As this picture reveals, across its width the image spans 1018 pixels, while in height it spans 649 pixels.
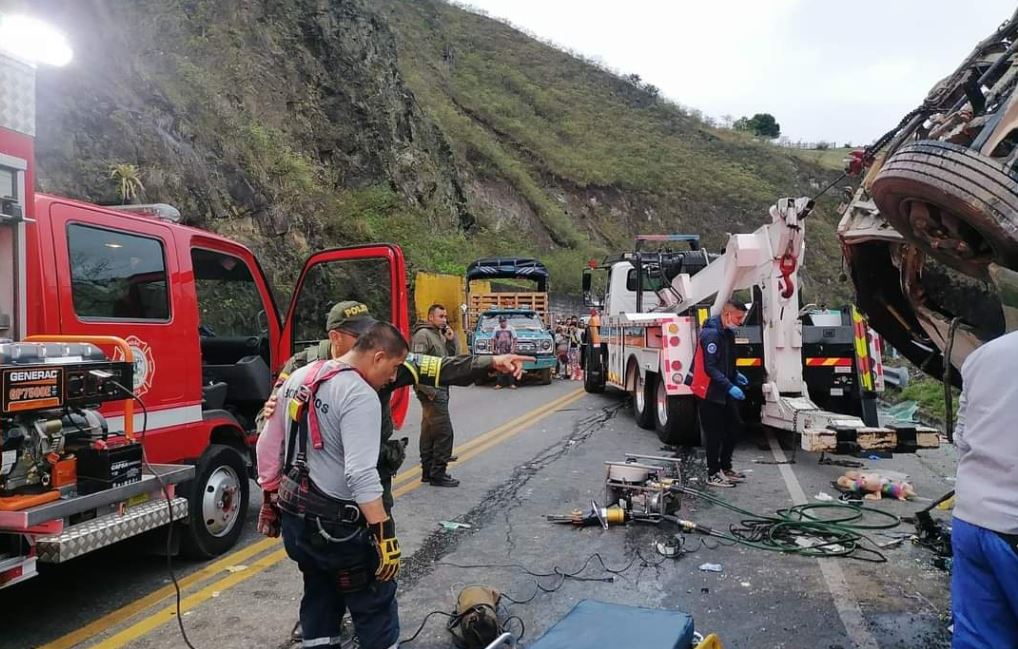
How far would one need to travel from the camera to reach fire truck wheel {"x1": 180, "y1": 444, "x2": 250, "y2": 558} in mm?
4914

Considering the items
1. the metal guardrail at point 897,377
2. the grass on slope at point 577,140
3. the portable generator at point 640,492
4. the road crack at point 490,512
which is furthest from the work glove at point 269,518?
the grass on slope at point 577,140

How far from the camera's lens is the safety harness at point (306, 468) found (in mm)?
3045

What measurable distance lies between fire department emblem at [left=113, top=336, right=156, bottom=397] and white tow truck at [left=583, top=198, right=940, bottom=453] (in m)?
5.54

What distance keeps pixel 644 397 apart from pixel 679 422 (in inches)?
57.6

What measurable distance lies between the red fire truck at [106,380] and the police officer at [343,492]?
1288mm

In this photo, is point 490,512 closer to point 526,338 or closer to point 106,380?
point 106,380

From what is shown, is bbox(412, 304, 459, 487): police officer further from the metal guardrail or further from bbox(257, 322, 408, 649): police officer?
the metal guardrail

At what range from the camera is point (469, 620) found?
151 inches

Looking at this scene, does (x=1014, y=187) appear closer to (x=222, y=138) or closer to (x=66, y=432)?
(x=66, y=432)

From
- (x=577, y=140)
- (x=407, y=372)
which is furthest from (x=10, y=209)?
(x=577, y=140)

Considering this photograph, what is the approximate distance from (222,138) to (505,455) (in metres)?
14.4

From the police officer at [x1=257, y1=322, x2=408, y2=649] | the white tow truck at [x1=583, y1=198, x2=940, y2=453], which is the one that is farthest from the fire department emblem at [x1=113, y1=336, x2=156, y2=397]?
the white tow truck at [x1=583, y1=198, x2=940, y2=453]

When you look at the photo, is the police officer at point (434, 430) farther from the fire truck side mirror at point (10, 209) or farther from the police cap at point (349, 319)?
the fire truck side mirror at point (10, 209)

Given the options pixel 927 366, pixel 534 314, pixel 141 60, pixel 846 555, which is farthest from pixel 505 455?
pixel 141 60
